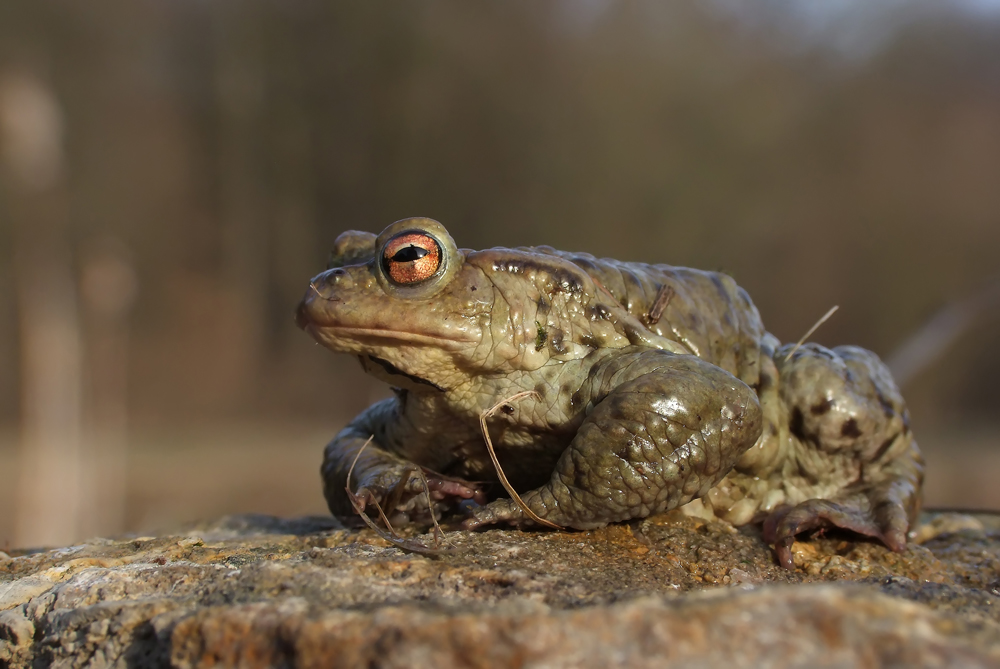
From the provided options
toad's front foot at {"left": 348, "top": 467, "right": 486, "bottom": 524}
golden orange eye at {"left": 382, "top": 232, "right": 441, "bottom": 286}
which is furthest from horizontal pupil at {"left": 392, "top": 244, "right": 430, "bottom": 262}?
toad's front foot at {"left": 348, "top": 467, "right": 486, "bottom": 524}

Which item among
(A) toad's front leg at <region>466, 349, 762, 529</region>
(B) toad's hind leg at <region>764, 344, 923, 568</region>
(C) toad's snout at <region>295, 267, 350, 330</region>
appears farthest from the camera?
(B) toad's hind leg at <region>764, 344, 923, 568</region>

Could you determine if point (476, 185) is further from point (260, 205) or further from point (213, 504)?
point (213, 504)

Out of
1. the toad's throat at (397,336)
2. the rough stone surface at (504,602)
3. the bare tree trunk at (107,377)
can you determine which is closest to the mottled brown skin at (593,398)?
the toad's throat at (397,336)

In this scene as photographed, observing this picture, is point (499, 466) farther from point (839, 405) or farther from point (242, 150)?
point (242, 150)

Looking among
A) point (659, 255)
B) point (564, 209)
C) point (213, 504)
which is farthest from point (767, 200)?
point (213, 504)

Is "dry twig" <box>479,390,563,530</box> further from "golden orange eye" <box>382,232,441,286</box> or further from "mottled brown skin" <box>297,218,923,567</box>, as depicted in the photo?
"golden orange eye" <box>382,232,441,286</box>

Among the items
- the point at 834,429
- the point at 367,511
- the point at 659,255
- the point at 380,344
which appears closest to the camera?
the point at 380,344

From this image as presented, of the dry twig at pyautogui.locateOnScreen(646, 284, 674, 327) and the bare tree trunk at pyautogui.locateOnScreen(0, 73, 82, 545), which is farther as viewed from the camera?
the bare tree trunk at pyautogui.locateOnScreen(0, 73, 82, 545)

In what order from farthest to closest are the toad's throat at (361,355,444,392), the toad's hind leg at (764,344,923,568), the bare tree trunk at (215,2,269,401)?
the bare tree trunk at (215,2,269,401), the toad's hind leg at (764,344,923,568), the toad's throat at (361,355,444,392)
